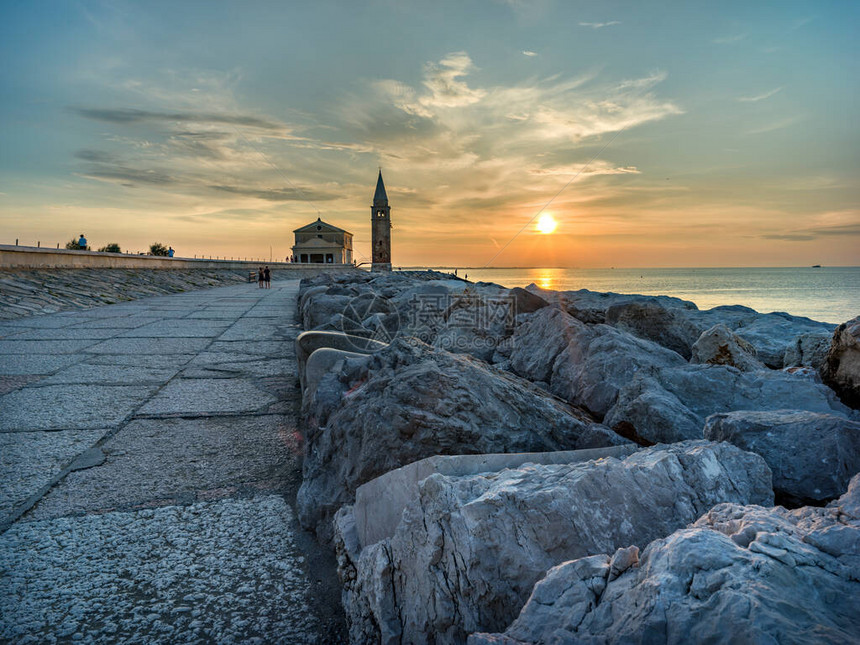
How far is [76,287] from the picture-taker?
45.8 ft

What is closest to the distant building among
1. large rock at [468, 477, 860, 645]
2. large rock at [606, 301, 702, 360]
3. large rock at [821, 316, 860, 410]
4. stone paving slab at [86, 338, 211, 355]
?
stone paving slab at [86, 338, 211, 355]

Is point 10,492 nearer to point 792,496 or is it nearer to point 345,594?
point 345,594

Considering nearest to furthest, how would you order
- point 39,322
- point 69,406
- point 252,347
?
point 69,406, point 252,347, point 39,322

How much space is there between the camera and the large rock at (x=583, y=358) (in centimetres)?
316

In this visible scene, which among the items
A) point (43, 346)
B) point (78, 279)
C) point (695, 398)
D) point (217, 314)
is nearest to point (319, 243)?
point (78, 279)

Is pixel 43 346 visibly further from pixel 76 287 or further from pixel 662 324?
pixel 76 287

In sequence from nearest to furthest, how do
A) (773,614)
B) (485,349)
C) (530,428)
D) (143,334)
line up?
(773,614), (530,428), (485,349), (143,334)

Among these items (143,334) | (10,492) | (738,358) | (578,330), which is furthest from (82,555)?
(143,334)

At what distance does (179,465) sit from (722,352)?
378 cm

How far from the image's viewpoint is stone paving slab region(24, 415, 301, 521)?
2.72 metres

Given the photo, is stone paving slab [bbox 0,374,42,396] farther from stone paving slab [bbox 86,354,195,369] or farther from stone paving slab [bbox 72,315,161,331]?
stone paving slab [bbox 72,315,161,331]

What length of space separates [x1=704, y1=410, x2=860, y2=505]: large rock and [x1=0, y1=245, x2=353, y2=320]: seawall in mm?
12011

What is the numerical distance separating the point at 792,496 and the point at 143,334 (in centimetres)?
877

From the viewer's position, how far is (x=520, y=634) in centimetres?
113
